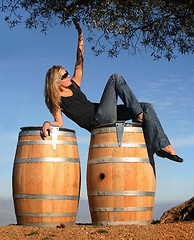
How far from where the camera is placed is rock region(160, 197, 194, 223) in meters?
7.03

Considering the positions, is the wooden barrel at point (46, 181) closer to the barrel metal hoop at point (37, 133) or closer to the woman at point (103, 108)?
the barrel metal hoop at point (37, 133)

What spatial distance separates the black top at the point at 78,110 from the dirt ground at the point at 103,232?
1.77 meters

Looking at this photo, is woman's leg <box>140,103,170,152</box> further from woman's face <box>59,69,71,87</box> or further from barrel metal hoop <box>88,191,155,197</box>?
woman's face <box>59,69,71,87</box>

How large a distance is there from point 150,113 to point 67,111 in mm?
1451

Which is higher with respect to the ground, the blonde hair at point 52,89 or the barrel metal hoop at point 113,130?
the blonde hair at point 52,89

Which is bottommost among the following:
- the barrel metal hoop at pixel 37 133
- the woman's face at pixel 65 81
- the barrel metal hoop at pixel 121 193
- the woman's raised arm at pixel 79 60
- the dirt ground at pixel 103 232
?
the dirt ground at pixel 103 232

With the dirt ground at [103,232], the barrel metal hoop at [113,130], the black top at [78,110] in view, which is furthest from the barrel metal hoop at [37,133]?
the dirt ground at [103,232]

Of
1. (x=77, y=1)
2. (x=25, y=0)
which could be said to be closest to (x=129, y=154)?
(x=77, y=1)

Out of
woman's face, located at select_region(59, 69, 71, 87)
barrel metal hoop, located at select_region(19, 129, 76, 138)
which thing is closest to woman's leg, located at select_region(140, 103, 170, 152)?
barrel metal hoop, located at select_region(19, 129, 76, 138)

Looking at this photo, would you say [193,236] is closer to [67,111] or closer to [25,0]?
[67,111]

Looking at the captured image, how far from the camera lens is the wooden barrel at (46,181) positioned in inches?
Result: 213

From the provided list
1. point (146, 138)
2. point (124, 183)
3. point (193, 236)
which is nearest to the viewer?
point (193, 236)

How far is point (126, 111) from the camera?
19.3 feet

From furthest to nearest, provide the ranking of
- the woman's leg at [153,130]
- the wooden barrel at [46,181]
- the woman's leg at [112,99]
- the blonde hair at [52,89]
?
the blonde hair at [52,89] → the woman's leg at [112,99] → the woman's leg at [153,130] → the wooden barrel at [46,181]
